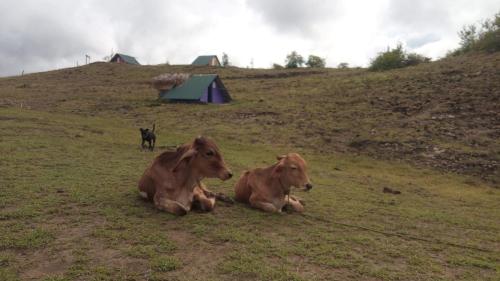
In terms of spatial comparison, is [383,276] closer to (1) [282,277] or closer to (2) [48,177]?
(1) [282,277]

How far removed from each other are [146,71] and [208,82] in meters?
21.1

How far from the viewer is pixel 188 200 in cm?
648

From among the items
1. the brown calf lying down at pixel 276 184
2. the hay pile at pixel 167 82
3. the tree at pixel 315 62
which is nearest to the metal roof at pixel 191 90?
the hay pile at pixel 167 82

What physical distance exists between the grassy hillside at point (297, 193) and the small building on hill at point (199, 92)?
9.70 ft

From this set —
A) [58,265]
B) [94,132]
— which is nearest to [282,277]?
[58,265]

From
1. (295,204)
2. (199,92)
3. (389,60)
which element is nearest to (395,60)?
(389,60)

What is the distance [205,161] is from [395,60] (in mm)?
32501

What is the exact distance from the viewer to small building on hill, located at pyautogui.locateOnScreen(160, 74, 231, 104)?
29219mm

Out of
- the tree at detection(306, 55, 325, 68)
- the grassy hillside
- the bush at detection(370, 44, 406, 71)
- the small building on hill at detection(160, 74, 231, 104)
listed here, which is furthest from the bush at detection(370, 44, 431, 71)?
the tree at detection(306, 55, 325, 68)

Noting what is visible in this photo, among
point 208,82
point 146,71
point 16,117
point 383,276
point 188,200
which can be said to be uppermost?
point 146,71

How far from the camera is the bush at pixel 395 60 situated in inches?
1379

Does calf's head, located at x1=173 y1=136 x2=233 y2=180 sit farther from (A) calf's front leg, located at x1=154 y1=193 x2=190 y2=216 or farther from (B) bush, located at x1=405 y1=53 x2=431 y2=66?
(B) bush, located at x1=405 y1=53 x2=431 y2=66

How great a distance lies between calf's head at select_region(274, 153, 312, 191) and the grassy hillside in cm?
57

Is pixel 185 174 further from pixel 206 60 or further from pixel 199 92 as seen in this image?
pixel 206 60
